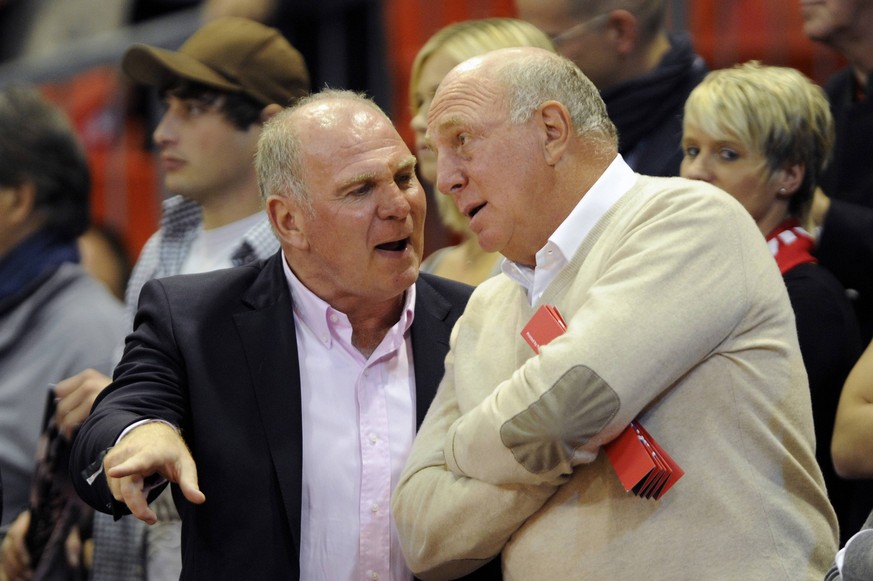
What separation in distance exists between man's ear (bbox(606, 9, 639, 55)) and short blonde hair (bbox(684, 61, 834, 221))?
534mm

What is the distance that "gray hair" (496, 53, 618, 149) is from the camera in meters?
2.35

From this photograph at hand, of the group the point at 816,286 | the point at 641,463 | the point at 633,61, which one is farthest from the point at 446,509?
the point at 633,61

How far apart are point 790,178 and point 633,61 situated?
0.71 metres

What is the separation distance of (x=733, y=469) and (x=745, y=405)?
0.10 m

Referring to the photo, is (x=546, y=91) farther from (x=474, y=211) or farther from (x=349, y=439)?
(x=349, y=439)

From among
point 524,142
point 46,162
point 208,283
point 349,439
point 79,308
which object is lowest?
point 79,308

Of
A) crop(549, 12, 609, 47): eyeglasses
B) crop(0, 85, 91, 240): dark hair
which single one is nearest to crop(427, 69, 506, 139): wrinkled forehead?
crop(549, 12, 609, 47): eyeglasses

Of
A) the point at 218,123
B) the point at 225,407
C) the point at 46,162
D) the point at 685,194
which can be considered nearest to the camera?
the point at 685,194

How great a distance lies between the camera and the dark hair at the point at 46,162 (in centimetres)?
409

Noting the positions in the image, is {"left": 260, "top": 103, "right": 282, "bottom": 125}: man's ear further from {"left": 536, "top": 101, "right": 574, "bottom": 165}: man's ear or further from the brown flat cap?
{"left": 536, "top": 101, "right": 574, "bottom": 165}: man's ear

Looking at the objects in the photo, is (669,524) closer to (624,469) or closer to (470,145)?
(624,469)

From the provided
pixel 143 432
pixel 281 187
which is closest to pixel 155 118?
pixel 281 187

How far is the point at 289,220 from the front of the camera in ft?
9.29

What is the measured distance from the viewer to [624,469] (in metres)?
2.09
